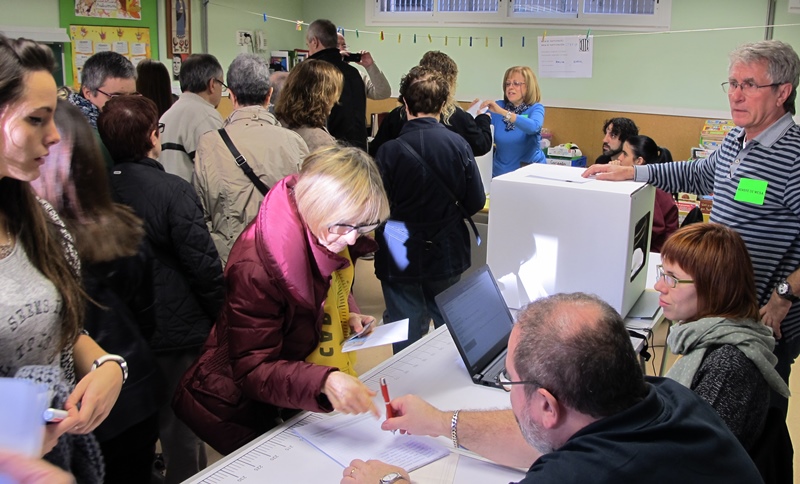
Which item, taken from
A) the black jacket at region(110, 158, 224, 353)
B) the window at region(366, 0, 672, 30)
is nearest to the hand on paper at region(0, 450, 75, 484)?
the black jacket at region(110, 158, 224, 353)

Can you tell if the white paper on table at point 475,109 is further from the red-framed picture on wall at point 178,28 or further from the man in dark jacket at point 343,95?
the red-framed picture on wall at point 178,28

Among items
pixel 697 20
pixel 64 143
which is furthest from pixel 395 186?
pixel 697 20

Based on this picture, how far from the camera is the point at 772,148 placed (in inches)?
91.0

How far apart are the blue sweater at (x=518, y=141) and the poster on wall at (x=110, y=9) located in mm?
2937

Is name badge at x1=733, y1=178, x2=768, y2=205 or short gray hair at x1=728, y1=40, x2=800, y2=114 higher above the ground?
short gray hair at x1=728, y1=40, x2=800, y2=114

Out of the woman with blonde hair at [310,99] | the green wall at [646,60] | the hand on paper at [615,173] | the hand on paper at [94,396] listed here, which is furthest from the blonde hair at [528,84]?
the hand on paper at [94,396]

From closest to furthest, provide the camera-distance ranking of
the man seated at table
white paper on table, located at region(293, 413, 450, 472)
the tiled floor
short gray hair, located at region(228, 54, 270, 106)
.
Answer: the man seated at table, white paper on table, located at region(293, 413, 450, 472), short gray hair, located at region(228, 54, 270, 106), the tiled floor

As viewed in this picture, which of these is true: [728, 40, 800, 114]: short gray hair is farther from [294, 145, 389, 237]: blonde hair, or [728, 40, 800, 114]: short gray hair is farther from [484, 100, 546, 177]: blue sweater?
[484, 100, 546, 177]: blue sweater

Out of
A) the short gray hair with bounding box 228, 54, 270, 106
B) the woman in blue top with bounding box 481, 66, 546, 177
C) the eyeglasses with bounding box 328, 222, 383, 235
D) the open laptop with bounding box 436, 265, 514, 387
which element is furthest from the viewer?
the woman in blue top with bounding box 481, 66, 546, 177

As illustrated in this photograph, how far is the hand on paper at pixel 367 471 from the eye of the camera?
4.75 feet

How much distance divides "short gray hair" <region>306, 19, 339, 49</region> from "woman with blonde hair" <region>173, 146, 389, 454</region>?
2566 millimetres

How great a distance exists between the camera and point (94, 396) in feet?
4.51

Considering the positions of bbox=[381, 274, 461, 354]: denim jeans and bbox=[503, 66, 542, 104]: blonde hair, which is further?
bbox=[503, 66, 542, 104]: blonde hair

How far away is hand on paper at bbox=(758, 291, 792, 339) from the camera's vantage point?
2271 mm
